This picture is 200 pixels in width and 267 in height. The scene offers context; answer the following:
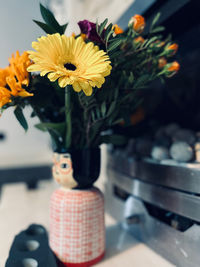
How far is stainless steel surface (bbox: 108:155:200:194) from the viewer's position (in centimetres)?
47

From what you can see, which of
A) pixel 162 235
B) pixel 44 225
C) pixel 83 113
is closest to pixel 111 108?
pixel 83 113

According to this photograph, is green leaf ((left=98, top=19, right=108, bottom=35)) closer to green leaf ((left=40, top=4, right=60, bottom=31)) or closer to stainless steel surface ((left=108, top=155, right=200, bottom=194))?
green leaf ((left=40, top=4, right=60, bottom=31))

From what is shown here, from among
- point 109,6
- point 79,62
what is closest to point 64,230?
point 79,62

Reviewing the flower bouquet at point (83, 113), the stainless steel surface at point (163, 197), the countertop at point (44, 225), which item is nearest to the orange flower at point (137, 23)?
the flower bouquet at point (83, 113)

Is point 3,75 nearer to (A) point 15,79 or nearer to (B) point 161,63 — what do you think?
(A) point 15,79

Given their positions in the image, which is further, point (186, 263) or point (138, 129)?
point (138, 129)

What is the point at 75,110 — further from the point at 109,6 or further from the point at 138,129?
the point at 109,6

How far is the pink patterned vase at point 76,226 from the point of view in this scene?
485 mm

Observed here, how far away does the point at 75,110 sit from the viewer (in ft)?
1.67

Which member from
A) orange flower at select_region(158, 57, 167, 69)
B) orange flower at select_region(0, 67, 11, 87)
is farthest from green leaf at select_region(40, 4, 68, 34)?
orange flower at select_region(158, 57, 167, 69)

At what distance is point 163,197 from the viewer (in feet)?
1.75

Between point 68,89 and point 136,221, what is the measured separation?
0.38 m

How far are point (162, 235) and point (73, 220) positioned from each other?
206 millimetres

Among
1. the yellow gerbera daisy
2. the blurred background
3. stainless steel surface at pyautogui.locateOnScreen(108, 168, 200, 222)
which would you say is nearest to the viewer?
the yellow gerbera daisy
